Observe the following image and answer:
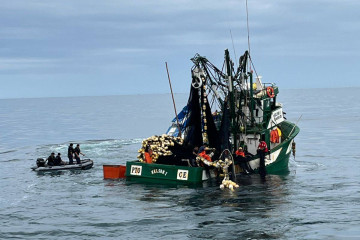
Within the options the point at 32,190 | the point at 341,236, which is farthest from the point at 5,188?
the point at 341,236

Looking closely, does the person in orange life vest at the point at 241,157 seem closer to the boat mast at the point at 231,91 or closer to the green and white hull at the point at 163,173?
the boat mast at the point at 231,91

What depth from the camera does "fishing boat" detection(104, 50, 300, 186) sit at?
3216 cm

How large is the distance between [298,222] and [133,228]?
7.08 m

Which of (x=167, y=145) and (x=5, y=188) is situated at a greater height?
(x=167, y=145)

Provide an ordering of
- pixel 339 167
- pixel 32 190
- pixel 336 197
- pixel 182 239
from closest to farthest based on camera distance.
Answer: pixel 182 239 < pixel 336 197 < pixel 32 190 < pixel 339 167

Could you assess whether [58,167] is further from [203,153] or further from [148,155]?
[203,153]

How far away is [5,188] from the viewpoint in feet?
118

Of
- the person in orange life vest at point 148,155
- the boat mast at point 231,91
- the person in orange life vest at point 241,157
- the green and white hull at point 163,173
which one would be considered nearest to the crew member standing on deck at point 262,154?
the person in orange life vest at point 241,157

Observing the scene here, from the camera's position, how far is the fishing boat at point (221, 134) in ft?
105

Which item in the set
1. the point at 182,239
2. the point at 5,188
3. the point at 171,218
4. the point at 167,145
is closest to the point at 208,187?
the point at 167,145

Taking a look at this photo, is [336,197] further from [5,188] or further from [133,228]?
[5,188]

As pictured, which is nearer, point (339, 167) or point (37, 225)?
point (37, 225)

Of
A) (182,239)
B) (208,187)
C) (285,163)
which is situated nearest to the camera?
(182,239)

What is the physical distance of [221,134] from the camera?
33.2m
